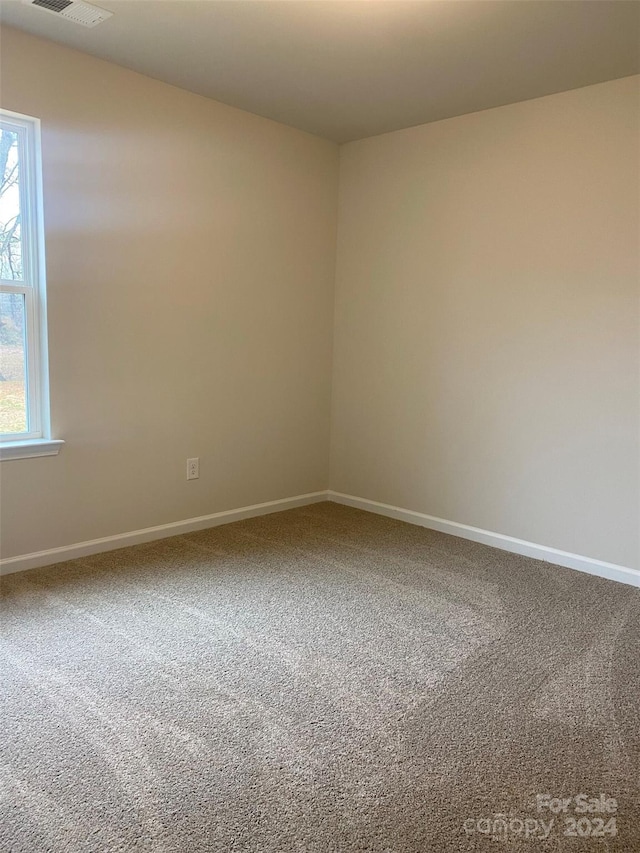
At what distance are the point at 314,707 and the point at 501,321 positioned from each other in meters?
2.33

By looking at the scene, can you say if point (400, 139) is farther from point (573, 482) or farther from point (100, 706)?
point (100, 706)

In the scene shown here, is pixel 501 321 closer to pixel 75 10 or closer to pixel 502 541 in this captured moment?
pixel 502 541

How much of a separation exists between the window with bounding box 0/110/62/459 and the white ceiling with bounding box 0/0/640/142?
491mm

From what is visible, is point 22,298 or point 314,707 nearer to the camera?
point 314,707

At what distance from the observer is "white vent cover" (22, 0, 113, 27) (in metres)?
2.46

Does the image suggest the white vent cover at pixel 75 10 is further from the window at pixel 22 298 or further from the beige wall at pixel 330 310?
the window at pixel 22 298

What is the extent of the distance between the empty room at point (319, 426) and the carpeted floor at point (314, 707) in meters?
0.01

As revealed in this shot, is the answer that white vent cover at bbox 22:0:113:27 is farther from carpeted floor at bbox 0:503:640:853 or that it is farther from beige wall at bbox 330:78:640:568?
carpeted floor at bbox 0:503:640:853

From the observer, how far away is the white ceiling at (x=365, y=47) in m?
2.42

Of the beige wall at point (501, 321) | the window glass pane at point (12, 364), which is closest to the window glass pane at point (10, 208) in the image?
the window glass pane at point (12, 364)

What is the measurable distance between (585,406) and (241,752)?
2353mm

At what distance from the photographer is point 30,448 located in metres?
2.94

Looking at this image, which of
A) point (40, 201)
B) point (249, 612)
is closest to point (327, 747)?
point (249, 612)

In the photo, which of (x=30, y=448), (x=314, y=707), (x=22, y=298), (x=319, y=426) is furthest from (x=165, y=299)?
(x=314, y=707)
